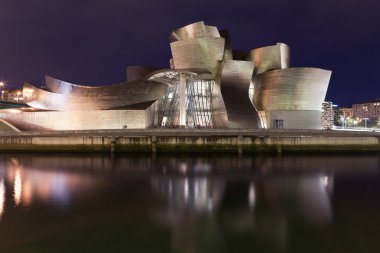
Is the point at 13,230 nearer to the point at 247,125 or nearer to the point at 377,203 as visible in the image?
the point at 377,203

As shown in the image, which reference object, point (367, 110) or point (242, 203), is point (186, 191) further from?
point (367, 110)

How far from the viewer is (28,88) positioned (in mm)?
37594

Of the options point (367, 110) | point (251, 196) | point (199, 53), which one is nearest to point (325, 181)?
point (251, 196)

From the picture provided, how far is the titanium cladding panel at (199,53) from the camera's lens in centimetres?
3584

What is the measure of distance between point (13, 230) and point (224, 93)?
27.5 metres

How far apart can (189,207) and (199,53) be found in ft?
86.6

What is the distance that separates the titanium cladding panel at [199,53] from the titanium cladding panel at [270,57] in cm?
581

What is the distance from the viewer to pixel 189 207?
12016 mm

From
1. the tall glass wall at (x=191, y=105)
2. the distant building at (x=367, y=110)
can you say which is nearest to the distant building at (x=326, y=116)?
the tall glass wall at (x=191, y=105)

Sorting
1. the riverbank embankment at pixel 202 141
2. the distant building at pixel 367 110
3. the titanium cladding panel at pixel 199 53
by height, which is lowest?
the riverbank embankment at pixel 202 141

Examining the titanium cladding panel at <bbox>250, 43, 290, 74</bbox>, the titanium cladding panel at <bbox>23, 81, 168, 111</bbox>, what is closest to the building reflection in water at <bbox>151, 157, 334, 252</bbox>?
the titanium cladding panel at <bbox>23, 81, 168, 111</bbox>

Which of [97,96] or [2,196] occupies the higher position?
[97,96]

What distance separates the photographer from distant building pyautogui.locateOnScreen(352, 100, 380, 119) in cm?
11235

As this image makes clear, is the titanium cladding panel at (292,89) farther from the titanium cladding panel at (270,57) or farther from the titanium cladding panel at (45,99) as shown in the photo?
the titanium cladding panel at (45,99)
